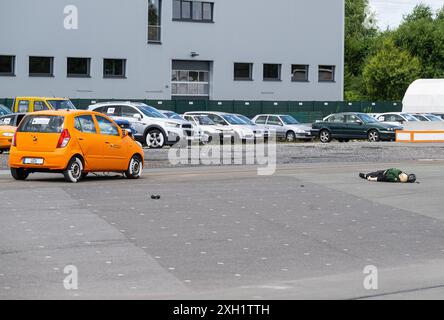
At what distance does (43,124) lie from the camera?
2258cm

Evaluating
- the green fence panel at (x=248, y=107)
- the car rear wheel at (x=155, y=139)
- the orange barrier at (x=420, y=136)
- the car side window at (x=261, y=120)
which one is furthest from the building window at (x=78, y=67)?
the car rear wheel at (x=155, y=139)

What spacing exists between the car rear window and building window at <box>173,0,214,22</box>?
46.3m

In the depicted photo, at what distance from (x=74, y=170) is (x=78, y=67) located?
43322 mm

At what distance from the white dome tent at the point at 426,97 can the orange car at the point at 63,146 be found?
50.5 metres

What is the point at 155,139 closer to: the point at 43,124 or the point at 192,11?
the point at 43,124

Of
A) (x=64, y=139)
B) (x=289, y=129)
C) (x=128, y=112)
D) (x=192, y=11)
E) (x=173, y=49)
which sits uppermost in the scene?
(x=192, y=11)

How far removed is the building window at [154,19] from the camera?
67.4 m

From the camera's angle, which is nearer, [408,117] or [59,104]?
[59,104]

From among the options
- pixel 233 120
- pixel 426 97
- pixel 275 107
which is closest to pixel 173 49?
pixel 275 107

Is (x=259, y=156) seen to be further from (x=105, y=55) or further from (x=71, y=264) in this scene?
(x=105, y=55)

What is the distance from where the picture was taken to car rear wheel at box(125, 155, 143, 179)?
2433cm

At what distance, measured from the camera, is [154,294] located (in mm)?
10359

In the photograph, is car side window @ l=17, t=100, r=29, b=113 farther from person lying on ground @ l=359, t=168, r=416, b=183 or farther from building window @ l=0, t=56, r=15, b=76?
person lying on ground @ l=359, t=168, r=416, b=183

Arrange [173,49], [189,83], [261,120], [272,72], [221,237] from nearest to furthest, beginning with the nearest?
[221,237]
[261,120]
[173,49]
[189,83]
[272,72]
